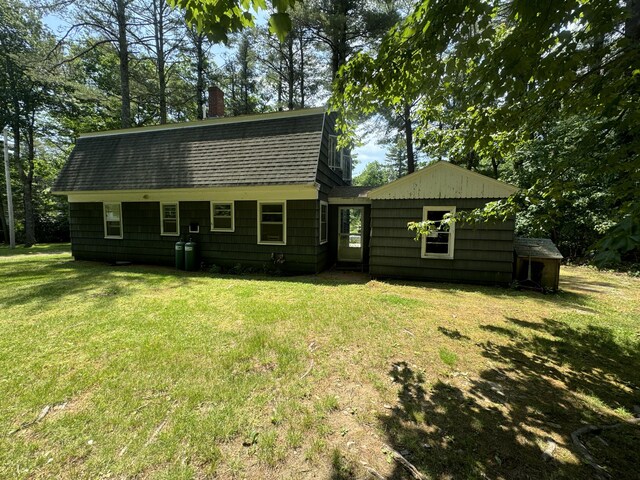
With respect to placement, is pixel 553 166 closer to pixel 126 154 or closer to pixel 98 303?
pixel 98 303

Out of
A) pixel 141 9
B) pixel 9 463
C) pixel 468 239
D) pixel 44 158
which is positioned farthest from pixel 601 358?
pixel 44 158

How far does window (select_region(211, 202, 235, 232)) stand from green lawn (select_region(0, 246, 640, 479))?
13.5ft

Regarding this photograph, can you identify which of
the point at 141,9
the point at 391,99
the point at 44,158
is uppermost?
the point at 141,9

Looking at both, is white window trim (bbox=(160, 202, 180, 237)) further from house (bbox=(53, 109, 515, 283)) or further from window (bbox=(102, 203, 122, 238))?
window (bbox=(102, 203, 122, 238))

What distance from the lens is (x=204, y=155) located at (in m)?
9.85

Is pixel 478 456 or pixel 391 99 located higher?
pixel 391 99

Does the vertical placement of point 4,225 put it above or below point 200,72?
below

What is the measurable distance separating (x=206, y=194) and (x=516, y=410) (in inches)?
371

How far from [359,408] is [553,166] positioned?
Result: 11.6 ft

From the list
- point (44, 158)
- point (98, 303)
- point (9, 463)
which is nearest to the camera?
point (9, 463)

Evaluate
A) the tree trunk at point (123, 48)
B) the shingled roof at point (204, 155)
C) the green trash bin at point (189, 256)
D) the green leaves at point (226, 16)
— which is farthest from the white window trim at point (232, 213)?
the tree trunk at point (123, 48)

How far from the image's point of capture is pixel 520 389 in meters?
2.95

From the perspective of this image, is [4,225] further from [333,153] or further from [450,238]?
[450,238]

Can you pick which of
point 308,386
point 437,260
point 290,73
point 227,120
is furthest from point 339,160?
point 290,73
